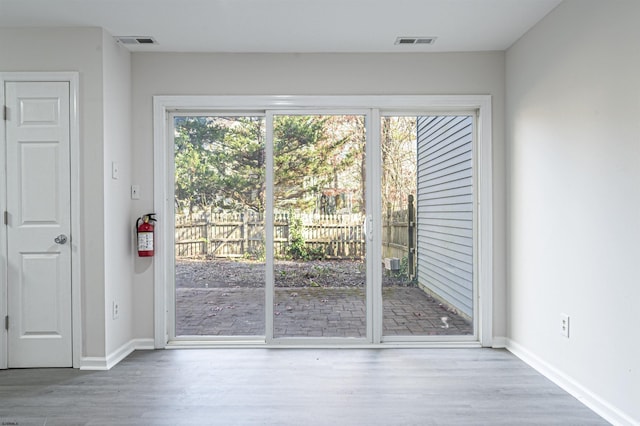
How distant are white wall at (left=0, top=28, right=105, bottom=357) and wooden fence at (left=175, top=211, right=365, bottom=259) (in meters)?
0.74

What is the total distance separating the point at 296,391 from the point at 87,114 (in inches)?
98.1

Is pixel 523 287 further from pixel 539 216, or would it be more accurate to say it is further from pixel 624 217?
pixel 624 217

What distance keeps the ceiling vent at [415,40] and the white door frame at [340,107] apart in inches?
16.9

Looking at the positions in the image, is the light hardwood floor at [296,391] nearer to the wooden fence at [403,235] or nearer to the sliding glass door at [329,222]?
the sliding glass door at [329,222]

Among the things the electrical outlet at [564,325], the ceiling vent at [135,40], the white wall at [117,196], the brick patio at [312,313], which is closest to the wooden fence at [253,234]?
the brick patio at [312,313]

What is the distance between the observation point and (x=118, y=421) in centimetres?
242

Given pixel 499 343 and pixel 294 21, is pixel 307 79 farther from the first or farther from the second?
pixel 499 343

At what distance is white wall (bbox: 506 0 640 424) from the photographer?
7.51 ft

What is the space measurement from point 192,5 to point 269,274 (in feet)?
6.99

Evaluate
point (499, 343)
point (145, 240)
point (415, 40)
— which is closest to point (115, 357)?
point (145, 240)

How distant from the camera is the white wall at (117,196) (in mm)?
3295

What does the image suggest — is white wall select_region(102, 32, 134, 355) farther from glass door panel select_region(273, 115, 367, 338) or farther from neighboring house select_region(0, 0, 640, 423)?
glass door panel select_region(273, 115, 367, 338)

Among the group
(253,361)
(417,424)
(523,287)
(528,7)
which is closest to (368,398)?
(417,424)

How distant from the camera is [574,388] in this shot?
275 cm
